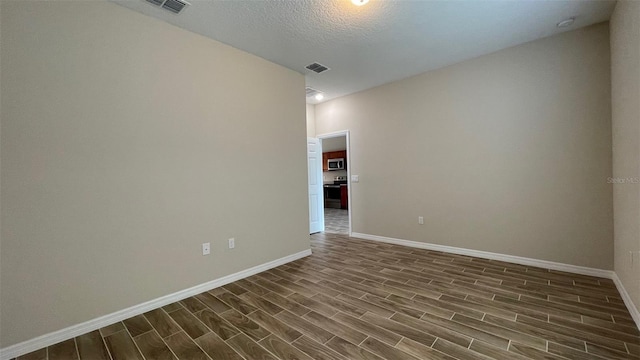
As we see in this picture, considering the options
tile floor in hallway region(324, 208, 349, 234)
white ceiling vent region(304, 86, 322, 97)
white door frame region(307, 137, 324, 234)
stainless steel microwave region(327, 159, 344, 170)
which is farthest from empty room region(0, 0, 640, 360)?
stainless steel microwave region(327, 159, 344, 170)

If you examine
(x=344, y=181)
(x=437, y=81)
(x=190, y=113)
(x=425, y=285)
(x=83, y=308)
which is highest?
(x=437, y=81)

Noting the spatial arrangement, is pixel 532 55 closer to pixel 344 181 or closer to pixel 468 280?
pixel 468 280

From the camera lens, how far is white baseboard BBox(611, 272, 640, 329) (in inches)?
75.6

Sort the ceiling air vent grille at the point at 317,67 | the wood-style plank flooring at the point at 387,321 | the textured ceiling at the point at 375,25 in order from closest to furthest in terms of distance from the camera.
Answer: the wood-style plank flooring at the point at 387,321, the textured ceiling at the point at 375,25, the ceiling air vent grille at the point at 317,67

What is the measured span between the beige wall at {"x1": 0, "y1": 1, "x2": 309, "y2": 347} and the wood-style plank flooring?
0.38 m

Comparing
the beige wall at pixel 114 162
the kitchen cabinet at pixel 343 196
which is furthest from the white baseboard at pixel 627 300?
the kitchen cabinet at pixel 343 196

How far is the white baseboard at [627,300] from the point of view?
192 cm

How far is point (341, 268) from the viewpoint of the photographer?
3.29 meters

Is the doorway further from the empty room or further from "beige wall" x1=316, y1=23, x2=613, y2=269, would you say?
the empty room

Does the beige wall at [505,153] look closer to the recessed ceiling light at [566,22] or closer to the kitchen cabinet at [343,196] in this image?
the recessed ceiling light at [566,22]

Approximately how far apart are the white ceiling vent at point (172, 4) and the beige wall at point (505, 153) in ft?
10.4

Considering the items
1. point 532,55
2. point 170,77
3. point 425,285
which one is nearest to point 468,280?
point 425,285

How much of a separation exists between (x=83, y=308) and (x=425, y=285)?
121 inches

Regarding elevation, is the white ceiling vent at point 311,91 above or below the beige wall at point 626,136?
above
